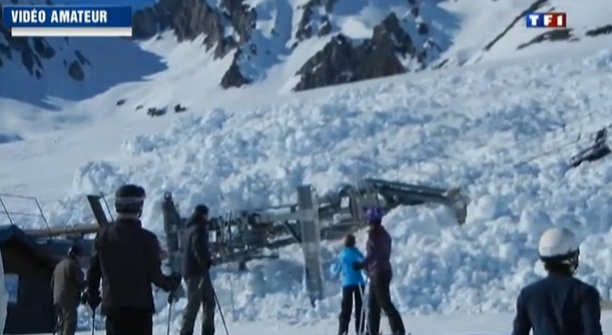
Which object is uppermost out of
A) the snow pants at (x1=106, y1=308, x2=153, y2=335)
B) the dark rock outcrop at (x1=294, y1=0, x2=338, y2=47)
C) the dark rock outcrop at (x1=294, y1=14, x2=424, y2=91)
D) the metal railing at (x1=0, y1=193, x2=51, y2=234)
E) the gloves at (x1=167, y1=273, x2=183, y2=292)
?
the dark rock outcrop at (x1=294, y1=0, x2=338, y2=47)

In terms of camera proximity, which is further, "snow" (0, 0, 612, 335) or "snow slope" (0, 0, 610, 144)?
"snow slope" (0, 0, 610, 144)

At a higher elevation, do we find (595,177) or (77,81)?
(77,81)

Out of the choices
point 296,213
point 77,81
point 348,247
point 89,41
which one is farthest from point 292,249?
point 89,41

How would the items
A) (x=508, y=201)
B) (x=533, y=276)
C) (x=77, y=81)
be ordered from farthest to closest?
(x=77, y=81)
(x=508, y=201)
(x=533, y=276)

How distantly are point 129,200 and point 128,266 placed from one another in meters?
0.36

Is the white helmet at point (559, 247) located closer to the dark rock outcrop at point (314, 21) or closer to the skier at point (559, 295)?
the skier at point (559, 295)

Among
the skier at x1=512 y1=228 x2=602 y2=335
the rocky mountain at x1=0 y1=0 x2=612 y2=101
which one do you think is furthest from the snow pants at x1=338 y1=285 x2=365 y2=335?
the rocky mountain at x1=0 y1=0 x2=612 y2=101

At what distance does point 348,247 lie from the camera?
43.0 ft

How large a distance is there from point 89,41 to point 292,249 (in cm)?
10461

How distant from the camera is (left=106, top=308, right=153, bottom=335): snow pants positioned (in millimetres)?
7398

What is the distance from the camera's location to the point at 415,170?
110 feet

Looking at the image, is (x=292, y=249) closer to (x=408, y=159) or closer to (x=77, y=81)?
(x=408, y=159)

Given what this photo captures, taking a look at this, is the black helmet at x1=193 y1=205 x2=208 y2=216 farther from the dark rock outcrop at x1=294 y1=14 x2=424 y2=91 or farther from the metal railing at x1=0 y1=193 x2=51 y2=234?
the dark rock outcrop at x1=294 y1=14 x2=424 y2=91

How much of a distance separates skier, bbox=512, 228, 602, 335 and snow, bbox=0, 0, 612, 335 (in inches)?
304
